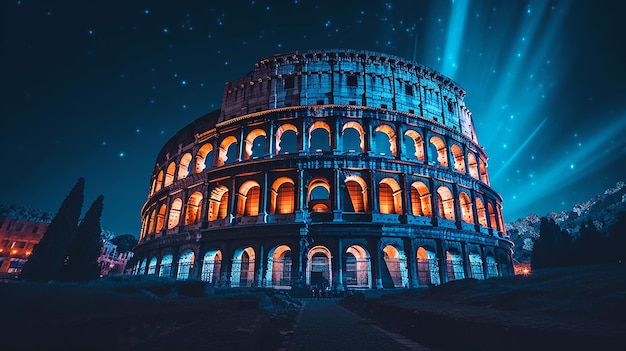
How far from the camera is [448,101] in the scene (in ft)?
83.9

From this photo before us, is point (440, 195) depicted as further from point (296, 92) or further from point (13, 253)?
point (13, 253)

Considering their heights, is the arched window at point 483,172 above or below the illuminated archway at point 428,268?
above

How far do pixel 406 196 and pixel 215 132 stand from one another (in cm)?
1600

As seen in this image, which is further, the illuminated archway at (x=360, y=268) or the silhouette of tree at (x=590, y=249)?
the silhouette of tree at (x=590, y=249)

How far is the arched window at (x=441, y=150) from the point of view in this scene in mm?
23008

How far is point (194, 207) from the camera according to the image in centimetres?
2370

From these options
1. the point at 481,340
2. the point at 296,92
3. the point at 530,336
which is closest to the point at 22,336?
the point at 530,336

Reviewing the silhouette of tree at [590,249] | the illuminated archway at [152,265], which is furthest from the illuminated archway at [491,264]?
the illuminated archway at [152,265]

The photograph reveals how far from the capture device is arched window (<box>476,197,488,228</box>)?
76.1 ft

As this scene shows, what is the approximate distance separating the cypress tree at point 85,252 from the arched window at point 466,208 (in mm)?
27090

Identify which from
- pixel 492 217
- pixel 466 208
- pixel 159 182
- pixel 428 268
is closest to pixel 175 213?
pixel 159 182

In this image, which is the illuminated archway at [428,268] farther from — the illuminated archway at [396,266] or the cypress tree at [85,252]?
the cypress tree at [85,252]

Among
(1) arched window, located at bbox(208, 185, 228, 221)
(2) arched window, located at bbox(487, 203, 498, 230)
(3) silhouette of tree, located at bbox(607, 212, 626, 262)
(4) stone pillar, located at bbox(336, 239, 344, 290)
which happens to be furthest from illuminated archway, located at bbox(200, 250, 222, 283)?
(3) silhouette of tree, located at bbox(607, 212, 626, 262)

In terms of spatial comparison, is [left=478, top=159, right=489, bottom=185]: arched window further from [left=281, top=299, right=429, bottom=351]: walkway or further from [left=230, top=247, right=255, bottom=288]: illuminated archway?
[left=281, top=299, right=429, bottom=351]: walkway
